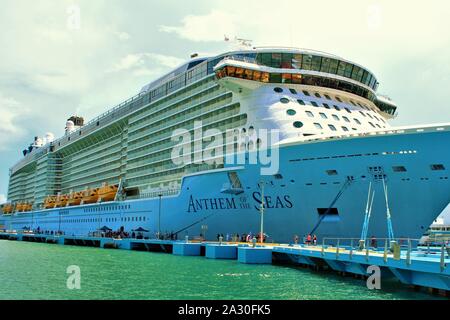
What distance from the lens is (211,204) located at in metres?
31.0

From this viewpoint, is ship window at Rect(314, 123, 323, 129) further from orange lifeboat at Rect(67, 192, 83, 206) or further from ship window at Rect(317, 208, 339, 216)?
orange lifeboat at Rect(67, 192, 83, 206)

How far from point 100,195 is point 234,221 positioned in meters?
26.4

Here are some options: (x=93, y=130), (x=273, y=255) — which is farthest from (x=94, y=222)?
(x=273, y=255)

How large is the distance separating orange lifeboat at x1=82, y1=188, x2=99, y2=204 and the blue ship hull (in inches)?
970

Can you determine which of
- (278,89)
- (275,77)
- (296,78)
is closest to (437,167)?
(278,89)

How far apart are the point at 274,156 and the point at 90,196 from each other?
3501cm

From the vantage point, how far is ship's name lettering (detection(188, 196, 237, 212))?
1170 inches

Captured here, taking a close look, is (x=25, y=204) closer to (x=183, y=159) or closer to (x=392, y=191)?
(x=183, y=159)

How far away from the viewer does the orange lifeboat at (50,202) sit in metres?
69.6

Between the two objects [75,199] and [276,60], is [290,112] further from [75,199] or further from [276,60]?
[75,199]

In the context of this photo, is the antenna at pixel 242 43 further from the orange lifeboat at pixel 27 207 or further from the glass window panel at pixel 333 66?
the orange lifeboat at pixel 27 207

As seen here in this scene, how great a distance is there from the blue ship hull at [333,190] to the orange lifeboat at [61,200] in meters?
36.1

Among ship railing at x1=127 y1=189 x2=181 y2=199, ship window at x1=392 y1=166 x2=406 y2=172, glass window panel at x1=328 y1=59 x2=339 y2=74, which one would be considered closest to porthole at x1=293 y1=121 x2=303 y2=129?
glass window panel at x1=328 y1=59 x2=339 y2=74
